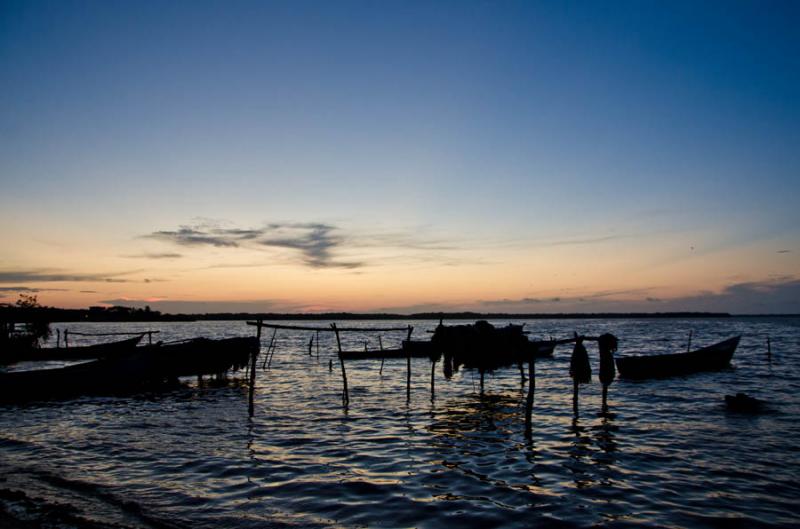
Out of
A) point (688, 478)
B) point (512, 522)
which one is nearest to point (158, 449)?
point (512, 522)

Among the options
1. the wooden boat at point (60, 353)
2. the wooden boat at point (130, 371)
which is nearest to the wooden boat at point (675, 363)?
the wooden boat at point (130, 371)

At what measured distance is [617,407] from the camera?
1908 centimetres

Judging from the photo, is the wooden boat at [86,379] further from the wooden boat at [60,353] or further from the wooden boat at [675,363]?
the wooden boat at [675,363]

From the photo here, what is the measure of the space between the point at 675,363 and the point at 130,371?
29.3m

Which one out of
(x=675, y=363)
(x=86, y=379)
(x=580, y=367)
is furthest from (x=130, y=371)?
(x=675, y=363)

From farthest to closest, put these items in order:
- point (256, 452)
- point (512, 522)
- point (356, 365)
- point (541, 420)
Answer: point (356, 365), point (541, 420), point (256, 452), point (512, 522)

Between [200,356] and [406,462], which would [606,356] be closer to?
[406,462]

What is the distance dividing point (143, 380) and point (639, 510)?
2298 centimetres

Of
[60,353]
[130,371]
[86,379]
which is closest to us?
[86,379]

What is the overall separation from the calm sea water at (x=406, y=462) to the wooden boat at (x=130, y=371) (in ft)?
5.38

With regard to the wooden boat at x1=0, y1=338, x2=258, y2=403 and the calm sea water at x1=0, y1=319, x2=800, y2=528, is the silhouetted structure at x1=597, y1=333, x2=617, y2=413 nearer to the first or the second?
the calm sea water at x1=0, y1=319, x2=800, y2=528

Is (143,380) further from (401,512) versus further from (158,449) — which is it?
(401,512)

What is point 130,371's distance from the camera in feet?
77.5

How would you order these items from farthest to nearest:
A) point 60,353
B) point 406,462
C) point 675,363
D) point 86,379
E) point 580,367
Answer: point 60,353
point 675,363
point 86,379
point 580,367
point 406,462
